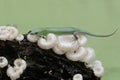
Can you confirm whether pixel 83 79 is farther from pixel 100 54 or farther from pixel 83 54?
pixel 100 54

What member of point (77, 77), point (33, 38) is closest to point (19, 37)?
point (33, 38)

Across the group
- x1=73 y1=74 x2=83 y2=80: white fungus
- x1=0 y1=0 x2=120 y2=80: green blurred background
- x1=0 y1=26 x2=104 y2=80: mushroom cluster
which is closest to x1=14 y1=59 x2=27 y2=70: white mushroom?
x1=0 y1=26 x2=104 y2=80: mushroom cluster

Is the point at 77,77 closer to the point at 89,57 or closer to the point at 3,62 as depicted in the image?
the point at 89,57

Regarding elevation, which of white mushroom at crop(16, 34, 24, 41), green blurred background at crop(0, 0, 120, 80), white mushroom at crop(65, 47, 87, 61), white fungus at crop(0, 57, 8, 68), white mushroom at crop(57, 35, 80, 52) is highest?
white mushroom at crop(16, 34, 24, 41)

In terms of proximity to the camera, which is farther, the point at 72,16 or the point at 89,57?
the point at 72,16

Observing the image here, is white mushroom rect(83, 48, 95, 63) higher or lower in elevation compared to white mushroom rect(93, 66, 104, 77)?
higher

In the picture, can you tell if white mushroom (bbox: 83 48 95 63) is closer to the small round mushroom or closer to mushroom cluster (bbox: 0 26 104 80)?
mushroom cluster (bbox: 0 26 104 80)
